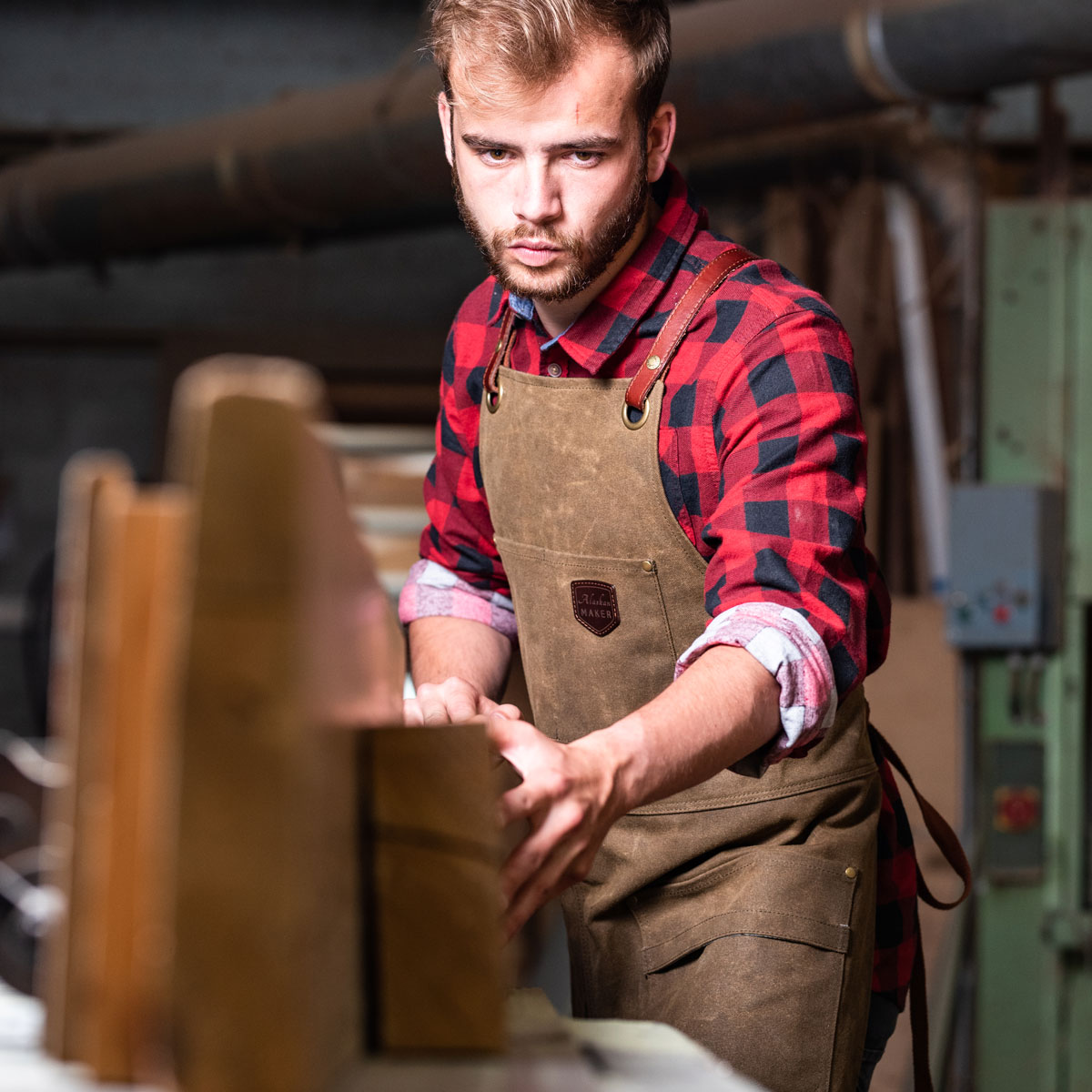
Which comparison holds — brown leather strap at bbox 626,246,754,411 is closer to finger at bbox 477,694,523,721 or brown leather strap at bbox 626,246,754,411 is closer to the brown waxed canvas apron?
the brown waxed canvas apron

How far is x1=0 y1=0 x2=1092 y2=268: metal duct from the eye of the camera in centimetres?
235

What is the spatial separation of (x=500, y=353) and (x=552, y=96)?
0.33m

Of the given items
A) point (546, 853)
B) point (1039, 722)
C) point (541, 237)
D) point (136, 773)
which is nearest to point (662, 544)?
point (541, 237)

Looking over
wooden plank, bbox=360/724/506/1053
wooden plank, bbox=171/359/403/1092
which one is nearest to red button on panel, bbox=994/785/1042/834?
wooden plank, bbox=360/724/506/1053

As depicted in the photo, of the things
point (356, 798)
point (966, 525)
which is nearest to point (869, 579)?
point (356, 798)

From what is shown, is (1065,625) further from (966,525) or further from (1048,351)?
(1048,351)

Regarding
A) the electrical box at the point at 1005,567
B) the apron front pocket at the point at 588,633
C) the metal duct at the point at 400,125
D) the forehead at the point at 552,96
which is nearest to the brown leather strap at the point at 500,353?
the apron front pocket at the point at 588,633

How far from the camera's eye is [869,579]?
128 centimetres

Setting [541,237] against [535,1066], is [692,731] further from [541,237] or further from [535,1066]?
[541,237]

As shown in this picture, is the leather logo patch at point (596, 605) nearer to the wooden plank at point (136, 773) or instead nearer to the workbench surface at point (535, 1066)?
the workbench surface at point (535, 1066)

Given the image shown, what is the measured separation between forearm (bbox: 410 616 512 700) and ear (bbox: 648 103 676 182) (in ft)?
1.71

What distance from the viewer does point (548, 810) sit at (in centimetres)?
76

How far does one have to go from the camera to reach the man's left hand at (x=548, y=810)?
0.75 metres

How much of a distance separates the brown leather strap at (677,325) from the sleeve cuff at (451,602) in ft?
1.14
